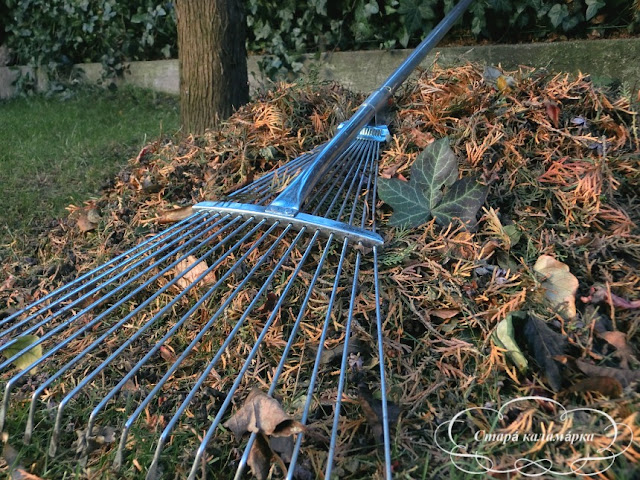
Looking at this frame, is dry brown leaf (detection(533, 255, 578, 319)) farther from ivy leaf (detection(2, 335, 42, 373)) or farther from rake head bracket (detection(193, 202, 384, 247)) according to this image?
ivy leaf (detection(2, 335, 42, 373))

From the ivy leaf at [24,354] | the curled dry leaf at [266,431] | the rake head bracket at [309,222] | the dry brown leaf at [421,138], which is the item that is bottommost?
the ivy leaf at [24,354]

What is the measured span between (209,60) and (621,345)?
6.77ft

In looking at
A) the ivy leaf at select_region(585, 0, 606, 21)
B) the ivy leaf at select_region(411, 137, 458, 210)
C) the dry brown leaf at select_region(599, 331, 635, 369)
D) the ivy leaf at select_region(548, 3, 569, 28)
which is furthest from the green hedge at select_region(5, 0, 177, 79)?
the dry brown leaf at select_region(599, 331, 635, 369)

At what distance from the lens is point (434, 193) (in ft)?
4.80

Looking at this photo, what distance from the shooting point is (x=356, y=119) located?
5.54 ft

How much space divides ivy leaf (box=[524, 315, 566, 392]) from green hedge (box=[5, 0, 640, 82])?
101 inches

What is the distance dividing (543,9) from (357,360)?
2787 mm

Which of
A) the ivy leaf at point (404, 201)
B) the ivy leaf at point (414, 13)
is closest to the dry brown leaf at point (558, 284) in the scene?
the ivy leaf at point (404, 201)

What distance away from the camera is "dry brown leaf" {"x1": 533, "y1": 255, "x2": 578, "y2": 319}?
1139mm

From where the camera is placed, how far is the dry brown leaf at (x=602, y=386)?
92 cm

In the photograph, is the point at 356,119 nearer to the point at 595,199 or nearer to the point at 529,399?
the point at 595,199

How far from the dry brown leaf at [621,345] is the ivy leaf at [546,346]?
9 centimetres

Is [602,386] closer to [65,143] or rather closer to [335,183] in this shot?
[335,183]

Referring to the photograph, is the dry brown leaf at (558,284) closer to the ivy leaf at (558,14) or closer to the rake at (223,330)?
the rake at (223,330)
